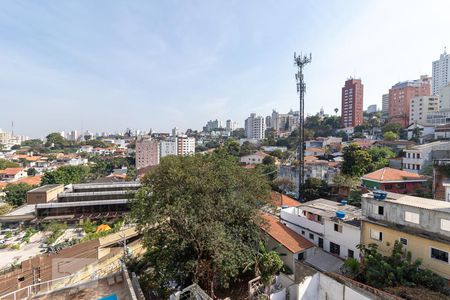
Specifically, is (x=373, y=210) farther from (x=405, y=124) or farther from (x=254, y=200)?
(x=405, y=124)

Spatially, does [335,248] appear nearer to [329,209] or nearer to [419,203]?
[329,209]

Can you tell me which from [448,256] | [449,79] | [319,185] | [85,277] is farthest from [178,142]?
[449,79]

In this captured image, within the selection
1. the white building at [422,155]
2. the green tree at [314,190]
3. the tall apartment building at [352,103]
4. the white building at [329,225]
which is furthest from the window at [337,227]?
the tall apartment building at [352,103]

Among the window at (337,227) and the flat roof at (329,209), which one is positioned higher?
the flat roof at (329,209)

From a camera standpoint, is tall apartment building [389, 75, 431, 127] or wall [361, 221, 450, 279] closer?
wall [361, 221, 450, 279]

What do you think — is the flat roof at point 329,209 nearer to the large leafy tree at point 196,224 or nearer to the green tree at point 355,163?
the large leafy tree at point 196,224

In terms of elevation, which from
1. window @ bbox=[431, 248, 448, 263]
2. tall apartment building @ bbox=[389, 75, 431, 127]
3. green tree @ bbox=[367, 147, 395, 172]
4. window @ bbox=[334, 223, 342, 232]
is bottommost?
window @ bbox=[334, 223, 342, 232]

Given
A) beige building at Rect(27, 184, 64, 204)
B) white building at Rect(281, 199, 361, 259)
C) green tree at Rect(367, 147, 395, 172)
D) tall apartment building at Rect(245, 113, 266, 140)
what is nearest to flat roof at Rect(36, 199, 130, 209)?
beige building at Rect(27, 184, 64, 204)

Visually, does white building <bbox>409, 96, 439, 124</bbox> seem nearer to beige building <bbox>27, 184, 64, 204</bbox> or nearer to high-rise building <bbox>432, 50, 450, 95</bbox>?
high-rise building <bbox>432, 50, 450, 95</bbox>
